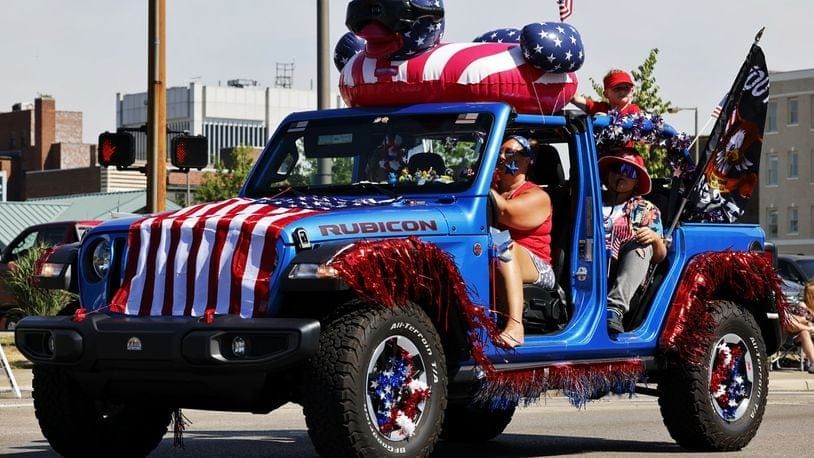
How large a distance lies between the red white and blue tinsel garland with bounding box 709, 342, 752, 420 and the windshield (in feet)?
8.26

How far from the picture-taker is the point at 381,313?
848 centimetres

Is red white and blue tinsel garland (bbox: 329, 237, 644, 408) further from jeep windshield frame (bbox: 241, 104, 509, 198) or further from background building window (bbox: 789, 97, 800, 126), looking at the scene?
background building window (bbox: 789, 97, 800, 126)

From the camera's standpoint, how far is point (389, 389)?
28.3ft

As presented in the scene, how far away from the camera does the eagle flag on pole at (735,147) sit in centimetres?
1209

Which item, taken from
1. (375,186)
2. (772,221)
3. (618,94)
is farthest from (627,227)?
(772,221)

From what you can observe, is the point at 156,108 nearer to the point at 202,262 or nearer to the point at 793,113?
the point at 202,262

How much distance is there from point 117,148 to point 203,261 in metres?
11.0

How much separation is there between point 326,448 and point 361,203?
1.55m

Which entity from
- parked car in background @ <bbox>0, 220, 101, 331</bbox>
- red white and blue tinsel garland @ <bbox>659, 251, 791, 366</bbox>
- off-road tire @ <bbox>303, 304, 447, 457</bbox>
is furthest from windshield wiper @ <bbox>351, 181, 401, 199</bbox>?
parked car in background @ <bbox>0, 220, 101, 331</bbox>

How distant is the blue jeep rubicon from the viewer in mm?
8320

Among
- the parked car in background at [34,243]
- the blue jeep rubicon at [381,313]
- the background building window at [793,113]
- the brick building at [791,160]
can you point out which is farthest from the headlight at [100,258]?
the background building window at [793,113]

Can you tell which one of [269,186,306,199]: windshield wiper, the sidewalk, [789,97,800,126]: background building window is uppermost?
[789,97,800,126]: background building window

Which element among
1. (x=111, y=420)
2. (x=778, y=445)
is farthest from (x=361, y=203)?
(x=778, y=445)

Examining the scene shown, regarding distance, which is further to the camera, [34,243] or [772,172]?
[772,172]
